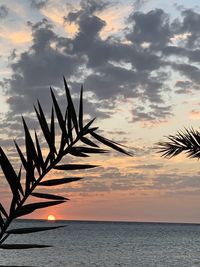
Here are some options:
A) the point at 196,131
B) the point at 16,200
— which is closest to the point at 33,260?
the point at 196,131

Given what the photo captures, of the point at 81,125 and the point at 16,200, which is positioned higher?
the point at 81,125

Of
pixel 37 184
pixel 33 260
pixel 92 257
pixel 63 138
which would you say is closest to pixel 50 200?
pixel 37 184

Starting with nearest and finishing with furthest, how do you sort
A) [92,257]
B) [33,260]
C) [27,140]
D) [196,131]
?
1. [27,140]
2. [196,131]
3. [33,260]
4. [92,257]

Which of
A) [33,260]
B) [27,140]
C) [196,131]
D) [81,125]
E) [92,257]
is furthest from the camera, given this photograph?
[92,257]

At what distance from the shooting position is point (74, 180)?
2.27 metres

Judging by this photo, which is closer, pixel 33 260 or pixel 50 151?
pixel 50 151

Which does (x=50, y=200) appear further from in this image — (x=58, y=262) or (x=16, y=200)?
(x=58, y=262)

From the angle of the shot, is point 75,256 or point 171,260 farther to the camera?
point 75,256

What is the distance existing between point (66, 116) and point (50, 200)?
14.3 inches

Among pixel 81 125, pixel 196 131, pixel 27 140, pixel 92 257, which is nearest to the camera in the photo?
pixel 27 140

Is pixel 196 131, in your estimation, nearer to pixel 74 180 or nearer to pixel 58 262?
pixel 74 180

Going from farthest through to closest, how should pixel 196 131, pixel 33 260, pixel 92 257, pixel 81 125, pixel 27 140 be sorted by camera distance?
pixel 92 257
pixel 33 260
pixel 196 131
pixel 81 125
pixel 27 140

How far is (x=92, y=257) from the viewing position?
3305 inches

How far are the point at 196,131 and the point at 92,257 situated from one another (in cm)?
7894
